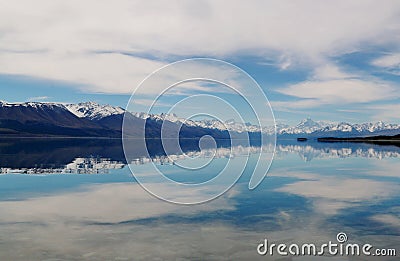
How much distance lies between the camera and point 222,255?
18.8 meters

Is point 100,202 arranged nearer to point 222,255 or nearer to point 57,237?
point 57,237

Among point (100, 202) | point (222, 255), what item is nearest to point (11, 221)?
point (100, 202)

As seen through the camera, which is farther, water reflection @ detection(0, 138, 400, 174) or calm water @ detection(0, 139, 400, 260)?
water reflection @ detection(0, 138, 400, 174)

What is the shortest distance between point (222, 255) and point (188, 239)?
312 centimetres
